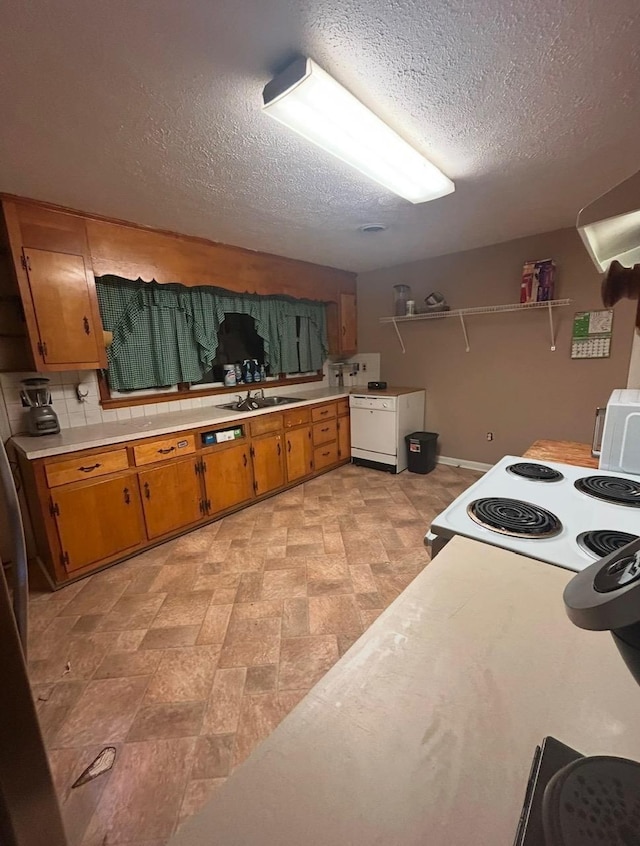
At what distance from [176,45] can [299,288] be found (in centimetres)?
267

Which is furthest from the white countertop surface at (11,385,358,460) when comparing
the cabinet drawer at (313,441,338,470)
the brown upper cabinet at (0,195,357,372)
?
→ the cabinet drawer at (313,441,338,470)

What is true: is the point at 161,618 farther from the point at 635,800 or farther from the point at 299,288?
the point at 299,288

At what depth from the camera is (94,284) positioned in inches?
94.5

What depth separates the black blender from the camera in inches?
92.0

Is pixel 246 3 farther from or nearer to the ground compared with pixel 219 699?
farther from the ground

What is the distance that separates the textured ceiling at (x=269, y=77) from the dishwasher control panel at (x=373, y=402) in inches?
74.6

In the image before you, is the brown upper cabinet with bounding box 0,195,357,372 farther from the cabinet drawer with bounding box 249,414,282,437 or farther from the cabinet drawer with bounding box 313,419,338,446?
the cabinet drawer with bounding box 313,419,338,446

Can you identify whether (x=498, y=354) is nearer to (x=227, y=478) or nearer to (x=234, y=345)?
(x=234, y=345)

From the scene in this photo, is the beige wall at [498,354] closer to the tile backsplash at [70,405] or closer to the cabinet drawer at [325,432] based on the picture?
the cabinet drawer at [325,432]

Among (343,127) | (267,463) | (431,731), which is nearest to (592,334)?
(343,127)

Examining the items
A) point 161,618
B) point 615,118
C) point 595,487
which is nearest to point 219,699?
point 161,618

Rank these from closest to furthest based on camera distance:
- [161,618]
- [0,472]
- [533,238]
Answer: [0,472]
[161,618]
[533,238]

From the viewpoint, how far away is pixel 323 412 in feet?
12.7

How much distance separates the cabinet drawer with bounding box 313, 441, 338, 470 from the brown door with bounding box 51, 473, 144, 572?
6.08 feet
